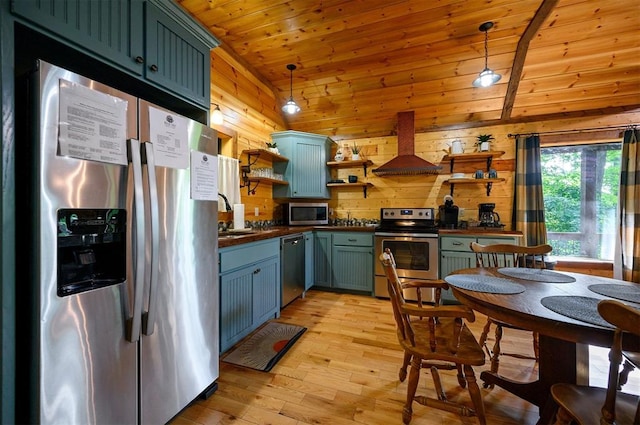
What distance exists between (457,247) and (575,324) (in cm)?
234

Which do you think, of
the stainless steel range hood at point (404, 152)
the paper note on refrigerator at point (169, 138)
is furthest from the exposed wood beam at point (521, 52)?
the paper note on refrigerator at point (169, 138)

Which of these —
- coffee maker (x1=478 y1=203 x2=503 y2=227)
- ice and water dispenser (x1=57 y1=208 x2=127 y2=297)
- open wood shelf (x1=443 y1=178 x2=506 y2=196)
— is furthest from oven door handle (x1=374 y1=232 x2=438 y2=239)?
ice and water dispenser (x1=57 y1=208 x2=127 y2=297)

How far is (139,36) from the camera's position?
50.5 inches

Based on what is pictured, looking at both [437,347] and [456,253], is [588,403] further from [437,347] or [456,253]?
[456,253]

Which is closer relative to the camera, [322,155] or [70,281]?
[70,281]

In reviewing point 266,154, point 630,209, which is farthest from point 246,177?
point 630,209

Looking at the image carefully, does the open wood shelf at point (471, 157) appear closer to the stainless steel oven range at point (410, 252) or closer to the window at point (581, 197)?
the window at point (581, 197)

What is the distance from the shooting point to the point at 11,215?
2.88 feet

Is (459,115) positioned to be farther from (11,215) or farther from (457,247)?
(11,215)

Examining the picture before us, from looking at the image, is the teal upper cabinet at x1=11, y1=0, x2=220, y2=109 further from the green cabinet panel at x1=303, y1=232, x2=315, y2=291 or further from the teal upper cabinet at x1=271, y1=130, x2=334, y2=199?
the green cabinet panel at x1=303, y1=232, x2=315, y2=291

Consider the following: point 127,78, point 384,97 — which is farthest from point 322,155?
point 127,78

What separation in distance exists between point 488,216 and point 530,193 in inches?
23.5

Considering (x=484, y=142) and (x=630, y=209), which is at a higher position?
(x=484, y=142)

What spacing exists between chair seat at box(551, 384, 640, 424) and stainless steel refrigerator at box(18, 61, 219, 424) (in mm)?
1739
